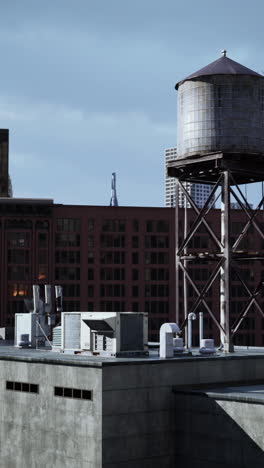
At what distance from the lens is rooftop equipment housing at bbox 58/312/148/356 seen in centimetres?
4281

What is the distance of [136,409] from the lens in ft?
126

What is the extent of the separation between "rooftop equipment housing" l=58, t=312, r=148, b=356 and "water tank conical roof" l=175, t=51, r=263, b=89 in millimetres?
17731

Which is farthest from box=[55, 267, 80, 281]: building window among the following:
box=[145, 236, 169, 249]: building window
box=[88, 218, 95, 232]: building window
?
box=[145, 236, 169, 249]: building window

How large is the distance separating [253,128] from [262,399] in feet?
72.0

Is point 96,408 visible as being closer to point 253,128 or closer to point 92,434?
point 92,434

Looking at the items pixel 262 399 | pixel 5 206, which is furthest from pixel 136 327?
pixel 5 206

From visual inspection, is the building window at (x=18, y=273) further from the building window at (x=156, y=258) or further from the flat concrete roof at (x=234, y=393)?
the flat concrete roof at (x=234, y=393)

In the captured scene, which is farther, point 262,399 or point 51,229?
point 51,229

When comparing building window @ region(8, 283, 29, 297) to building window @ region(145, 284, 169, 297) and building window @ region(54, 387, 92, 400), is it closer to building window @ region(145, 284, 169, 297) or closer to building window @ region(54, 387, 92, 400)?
building window @ region(145, 284, 169, 297)

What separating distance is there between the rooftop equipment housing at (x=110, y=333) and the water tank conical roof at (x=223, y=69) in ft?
58.2

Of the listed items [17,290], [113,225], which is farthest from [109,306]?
[17,290]

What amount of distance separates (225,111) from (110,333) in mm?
17476

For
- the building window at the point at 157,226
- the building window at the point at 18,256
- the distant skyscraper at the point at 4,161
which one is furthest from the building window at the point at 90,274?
the distant skyscraper at the point at 4,161

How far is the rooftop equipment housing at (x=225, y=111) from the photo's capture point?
51.5 metres
